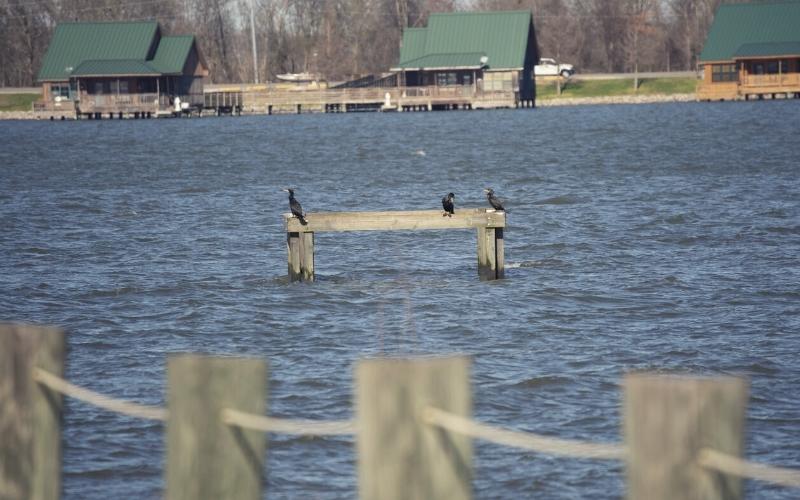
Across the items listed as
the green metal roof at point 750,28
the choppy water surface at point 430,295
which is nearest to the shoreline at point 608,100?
the green metal roof at point 750,28

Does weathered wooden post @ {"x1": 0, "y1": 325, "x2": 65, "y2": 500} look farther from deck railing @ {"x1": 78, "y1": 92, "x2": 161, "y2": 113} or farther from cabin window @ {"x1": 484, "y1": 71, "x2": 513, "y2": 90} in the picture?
deck railing @ {"x1": 78, "y1": 92, "x2": 161, "y2": 113}

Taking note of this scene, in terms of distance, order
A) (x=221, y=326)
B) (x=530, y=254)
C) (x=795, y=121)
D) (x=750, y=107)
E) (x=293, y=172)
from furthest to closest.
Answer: (x=750, y=107)
(x=795, y=121)
(x=293, y=172)
(x=530, y=254)
(x=221, y=326)

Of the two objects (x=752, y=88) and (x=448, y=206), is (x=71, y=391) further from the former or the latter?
(x=752, y=88)

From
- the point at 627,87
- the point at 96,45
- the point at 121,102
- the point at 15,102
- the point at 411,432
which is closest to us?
the point at 411,432

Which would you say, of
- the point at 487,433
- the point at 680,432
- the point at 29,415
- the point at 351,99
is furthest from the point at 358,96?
the point at 680,432

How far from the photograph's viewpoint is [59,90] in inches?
4264

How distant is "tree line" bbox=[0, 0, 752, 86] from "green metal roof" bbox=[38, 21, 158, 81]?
16.3 m

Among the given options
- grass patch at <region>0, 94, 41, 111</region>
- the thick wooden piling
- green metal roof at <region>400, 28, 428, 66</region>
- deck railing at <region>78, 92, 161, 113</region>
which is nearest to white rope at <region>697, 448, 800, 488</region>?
the thick wooden piling

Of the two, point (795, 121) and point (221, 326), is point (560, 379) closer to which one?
point (221, 326)

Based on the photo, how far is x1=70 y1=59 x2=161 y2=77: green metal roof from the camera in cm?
10206

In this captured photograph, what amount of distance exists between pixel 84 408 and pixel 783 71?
95393 millimetres

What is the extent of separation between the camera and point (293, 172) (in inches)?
1869

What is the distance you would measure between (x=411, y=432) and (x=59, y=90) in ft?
357

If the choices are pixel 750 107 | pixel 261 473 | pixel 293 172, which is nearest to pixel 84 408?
pixel 261 473
